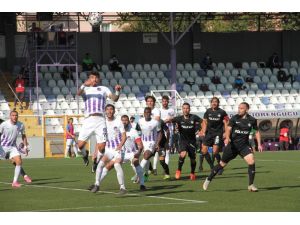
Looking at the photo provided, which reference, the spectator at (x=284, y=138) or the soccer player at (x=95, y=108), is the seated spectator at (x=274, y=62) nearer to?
the spectator at (x=284, y=138)

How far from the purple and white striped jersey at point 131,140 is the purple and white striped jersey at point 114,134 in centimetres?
72

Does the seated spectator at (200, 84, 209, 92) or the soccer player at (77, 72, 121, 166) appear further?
the seated spectator at (200, 84, 209, 92)

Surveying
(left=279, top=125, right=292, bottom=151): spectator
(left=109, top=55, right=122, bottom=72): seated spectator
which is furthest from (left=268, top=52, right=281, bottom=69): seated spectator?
(left=279, top=125, right=292, bottom=151): spectator

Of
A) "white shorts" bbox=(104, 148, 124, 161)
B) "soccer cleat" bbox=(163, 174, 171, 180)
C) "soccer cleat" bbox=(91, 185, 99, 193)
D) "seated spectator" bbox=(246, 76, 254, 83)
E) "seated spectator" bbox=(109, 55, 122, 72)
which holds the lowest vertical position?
"soccer cleat" bbox=(163, 174, 171, 180)

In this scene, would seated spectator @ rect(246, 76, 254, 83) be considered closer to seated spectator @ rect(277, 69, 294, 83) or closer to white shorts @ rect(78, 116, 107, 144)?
seated spectator @ rect(277, 69, 294, 83)

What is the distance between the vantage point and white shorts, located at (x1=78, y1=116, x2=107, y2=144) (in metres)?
20.2

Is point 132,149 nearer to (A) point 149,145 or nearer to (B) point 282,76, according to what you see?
(A) point 149,145

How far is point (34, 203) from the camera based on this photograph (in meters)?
18.6

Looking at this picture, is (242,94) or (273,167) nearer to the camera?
(273,167)

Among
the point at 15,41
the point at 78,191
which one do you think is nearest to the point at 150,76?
the point at 15,41

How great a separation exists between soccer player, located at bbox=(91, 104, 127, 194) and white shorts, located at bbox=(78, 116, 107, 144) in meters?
0.12

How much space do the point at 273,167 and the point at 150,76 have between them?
23.0 m

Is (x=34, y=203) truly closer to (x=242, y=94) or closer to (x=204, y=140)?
(x=204, y=140)

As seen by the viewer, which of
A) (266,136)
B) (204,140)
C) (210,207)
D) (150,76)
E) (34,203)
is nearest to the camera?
(210,207)
